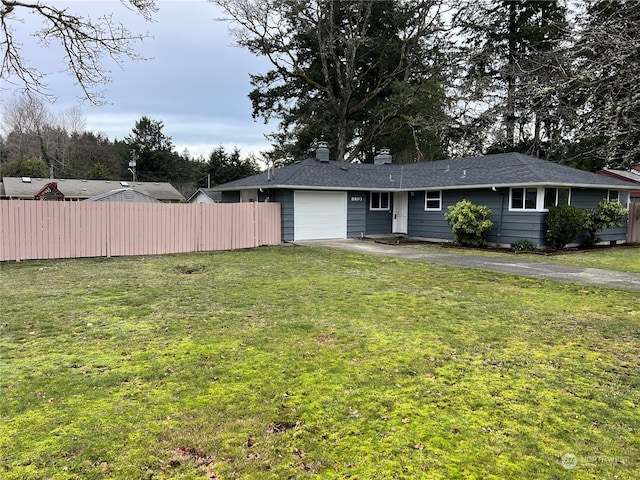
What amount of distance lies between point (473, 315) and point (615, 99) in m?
3.05

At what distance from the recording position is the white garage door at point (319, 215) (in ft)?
53.4

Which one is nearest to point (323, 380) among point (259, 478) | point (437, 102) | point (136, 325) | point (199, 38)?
point (259, 478)

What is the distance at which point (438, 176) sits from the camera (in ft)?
58.3

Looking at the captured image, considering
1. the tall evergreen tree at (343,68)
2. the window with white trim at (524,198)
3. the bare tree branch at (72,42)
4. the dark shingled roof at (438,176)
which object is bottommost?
the window with white trim at (524,198)

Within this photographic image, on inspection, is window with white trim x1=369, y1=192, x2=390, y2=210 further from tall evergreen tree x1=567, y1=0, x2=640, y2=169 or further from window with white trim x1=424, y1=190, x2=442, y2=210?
tall evergreen tree x1=567, y1=0, x2=640, y2=169

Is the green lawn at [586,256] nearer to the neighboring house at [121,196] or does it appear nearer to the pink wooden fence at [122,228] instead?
the pink wooden fence at [122,228]

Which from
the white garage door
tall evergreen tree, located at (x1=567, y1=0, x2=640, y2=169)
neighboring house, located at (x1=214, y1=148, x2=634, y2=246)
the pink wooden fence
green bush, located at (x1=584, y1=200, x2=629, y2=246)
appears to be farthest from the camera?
the white garage door

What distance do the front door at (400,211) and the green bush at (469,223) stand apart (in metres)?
3.57

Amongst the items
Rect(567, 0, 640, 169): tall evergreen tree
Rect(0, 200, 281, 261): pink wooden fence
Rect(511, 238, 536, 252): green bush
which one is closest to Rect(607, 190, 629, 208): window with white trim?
Rect(511, 238, 536, 252): green bush

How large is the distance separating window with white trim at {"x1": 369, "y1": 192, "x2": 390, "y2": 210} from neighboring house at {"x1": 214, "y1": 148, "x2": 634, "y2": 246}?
45 millimetres

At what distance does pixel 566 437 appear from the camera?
275cm

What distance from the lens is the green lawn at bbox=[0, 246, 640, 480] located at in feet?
8.20

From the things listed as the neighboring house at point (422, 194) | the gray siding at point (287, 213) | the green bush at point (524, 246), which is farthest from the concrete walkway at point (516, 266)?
the neighboring house at point (422, 194)

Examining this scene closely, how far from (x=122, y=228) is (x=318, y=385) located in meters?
10.7
